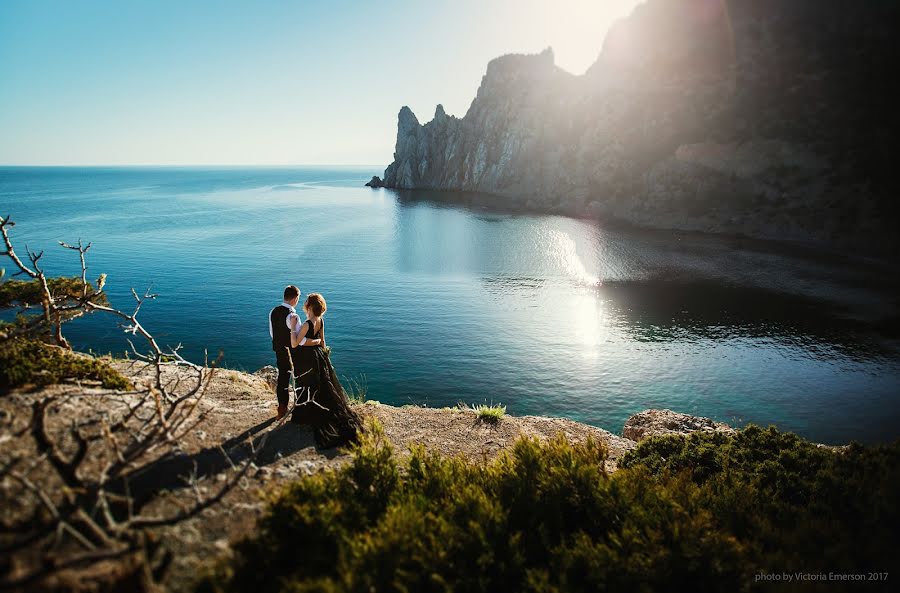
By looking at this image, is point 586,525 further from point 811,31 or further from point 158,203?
point 158,203

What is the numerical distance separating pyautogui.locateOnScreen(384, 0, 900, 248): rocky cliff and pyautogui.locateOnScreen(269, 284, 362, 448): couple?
78.3 meters

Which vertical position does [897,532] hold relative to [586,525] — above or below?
above

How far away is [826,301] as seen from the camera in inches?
1625

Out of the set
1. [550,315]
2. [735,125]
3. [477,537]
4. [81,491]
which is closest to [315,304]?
[81,491]

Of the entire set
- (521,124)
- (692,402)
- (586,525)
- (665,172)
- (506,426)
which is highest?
(521,124)

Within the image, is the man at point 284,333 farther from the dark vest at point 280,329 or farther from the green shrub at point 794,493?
the green shrub at point 794,493

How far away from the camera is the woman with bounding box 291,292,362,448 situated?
945cm

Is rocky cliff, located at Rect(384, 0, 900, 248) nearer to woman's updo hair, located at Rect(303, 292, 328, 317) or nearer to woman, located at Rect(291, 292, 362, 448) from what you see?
woman, located at Rect(291, 292, 362, 448)

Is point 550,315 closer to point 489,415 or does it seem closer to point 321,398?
point 489,415

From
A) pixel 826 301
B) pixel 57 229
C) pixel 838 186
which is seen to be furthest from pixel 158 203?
pixel 838 186

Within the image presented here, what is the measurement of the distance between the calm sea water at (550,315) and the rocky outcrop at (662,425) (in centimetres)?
237

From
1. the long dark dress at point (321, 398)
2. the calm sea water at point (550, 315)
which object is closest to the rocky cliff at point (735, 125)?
the calm sea water at point (550, 315)

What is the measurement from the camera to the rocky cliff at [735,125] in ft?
219

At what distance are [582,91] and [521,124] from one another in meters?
18.5
